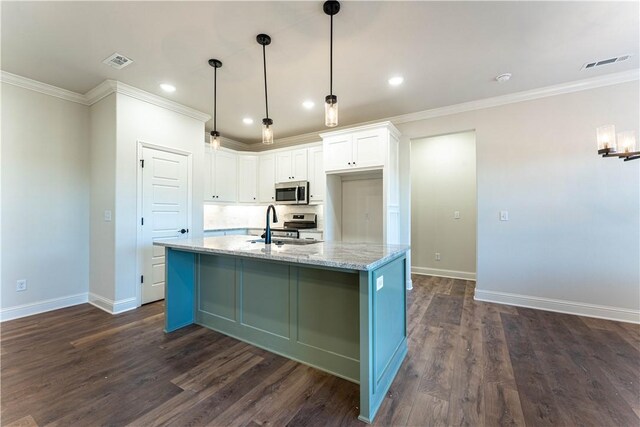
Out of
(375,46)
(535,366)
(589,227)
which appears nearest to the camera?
(535,366)

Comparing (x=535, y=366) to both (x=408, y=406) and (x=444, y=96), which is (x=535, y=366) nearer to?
(x=408, y=406)

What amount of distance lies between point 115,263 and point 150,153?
144cm

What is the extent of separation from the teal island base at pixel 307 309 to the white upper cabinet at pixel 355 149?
202cm

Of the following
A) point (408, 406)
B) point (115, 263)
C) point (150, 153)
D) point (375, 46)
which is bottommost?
point (408, 406)

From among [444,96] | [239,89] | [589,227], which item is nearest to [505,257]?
[589,227]

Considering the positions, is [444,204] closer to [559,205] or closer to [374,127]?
[559,205]

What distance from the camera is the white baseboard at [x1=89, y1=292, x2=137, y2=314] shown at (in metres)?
3.24

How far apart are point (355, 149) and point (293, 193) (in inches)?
56.6

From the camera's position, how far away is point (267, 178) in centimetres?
540

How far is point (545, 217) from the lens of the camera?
3.40 m

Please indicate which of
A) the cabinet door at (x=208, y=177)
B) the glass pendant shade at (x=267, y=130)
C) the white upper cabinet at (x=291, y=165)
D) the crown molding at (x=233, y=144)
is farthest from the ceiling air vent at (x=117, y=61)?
the white upper cabinet at (x=291, y=165)

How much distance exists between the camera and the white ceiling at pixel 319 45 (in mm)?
2074

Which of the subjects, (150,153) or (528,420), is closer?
(528,420)

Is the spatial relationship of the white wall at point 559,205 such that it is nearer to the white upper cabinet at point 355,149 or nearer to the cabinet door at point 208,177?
the white upper cabinet at point 355,149
